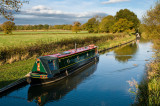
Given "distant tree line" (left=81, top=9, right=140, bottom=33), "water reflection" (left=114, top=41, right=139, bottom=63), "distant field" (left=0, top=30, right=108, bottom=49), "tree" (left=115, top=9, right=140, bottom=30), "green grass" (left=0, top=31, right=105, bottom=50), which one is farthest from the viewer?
"tree" (left=115, top=9, right=140, bottom=30)

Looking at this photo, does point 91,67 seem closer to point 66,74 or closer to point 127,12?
point 66,74

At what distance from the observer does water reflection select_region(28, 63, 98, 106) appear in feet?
33.6

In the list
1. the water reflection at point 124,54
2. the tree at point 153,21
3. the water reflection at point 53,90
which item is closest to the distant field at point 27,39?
the water reflection at point 53,90

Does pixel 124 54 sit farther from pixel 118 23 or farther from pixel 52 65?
pixel 118 23

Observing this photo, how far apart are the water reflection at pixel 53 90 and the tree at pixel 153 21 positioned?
9.20m

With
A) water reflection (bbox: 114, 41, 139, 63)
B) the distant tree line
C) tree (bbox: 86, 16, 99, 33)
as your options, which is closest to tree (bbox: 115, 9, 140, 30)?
the distant tree line

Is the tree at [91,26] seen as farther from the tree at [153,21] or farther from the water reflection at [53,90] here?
the water reflection at [53,90]

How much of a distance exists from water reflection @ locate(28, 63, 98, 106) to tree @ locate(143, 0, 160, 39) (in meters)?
9.20

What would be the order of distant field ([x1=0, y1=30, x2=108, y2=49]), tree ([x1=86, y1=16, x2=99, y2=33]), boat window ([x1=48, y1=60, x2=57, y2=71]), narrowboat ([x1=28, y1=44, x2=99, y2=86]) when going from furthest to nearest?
tree ([x1=86, y1=16, x2=99, y2=33]), distant field ([x1=0, y1=30, x2=108, y2=49]), boat window ([x1=48, y1=60, x2=57, y2=71]), narrowboat ([x1=28, y1=44, x2=99, y2=86])

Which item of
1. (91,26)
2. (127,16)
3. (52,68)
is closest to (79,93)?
(52,68)

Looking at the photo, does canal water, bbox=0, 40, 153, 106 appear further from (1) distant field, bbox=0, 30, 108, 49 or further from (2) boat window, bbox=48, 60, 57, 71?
(1) distant field, bbox=0, 30, 108, 49

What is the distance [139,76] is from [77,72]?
6.02 metres

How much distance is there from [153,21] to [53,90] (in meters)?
13.6

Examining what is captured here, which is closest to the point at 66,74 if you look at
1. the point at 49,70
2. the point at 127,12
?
the point at 49,70
